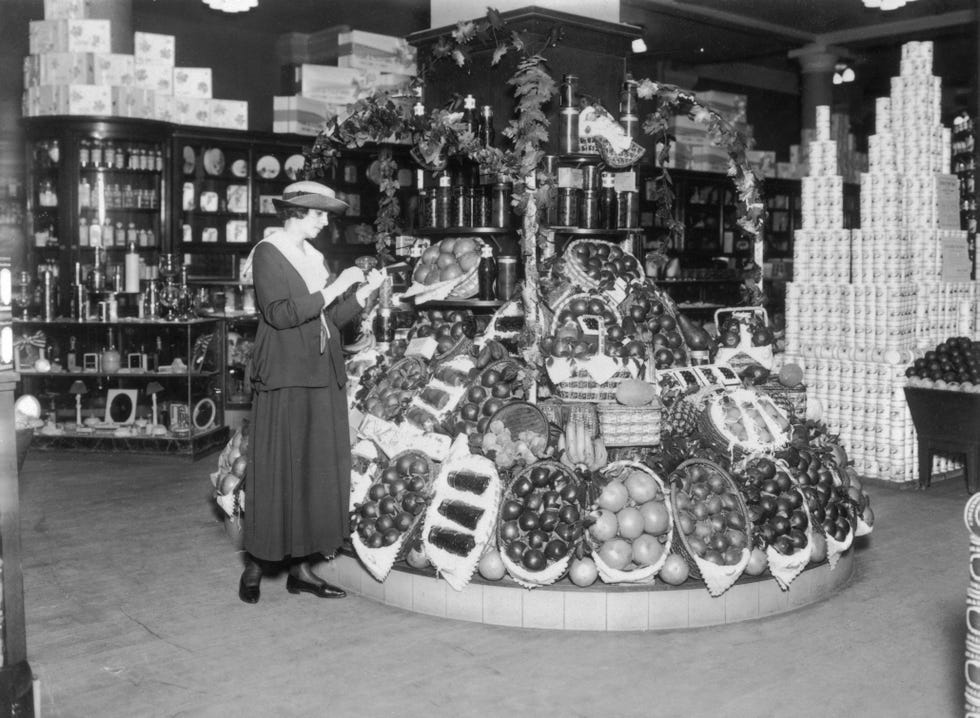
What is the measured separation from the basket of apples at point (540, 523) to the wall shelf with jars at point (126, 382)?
4.62 m

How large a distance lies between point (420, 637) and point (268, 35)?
9198mm

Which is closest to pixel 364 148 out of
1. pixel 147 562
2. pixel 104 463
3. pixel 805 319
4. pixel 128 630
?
pixel 104 463

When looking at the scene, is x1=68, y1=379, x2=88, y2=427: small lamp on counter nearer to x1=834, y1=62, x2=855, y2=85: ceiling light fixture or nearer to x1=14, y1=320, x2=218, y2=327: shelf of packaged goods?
x1=14, y1=320, x2=218, y2=327: shelf of packaged goods

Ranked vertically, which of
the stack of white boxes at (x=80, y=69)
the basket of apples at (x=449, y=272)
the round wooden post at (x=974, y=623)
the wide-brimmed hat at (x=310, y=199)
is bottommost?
the round wooden post at (x=974, y=623)

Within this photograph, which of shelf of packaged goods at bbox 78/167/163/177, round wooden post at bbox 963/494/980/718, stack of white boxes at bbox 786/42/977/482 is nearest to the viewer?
round wooden post at bbox 963/494/980/718

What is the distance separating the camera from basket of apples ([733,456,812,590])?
180 inches

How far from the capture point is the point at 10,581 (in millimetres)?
3217

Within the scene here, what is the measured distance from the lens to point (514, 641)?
169 inches

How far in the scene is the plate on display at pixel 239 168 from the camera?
10.3 meters

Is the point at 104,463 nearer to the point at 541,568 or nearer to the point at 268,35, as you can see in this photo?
the point at 541,568

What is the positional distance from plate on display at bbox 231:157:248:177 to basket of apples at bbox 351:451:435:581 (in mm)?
6160

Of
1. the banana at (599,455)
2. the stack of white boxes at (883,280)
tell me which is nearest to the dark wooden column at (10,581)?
the banana at (599,455)

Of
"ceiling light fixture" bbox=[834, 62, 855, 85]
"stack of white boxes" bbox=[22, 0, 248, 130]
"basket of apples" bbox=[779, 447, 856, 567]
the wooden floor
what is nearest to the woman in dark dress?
the wooden floor

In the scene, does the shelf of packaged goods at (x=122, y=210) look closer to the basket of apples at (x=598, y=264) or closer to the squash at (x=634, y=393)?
the basket of apples at (x=598, y=264)
